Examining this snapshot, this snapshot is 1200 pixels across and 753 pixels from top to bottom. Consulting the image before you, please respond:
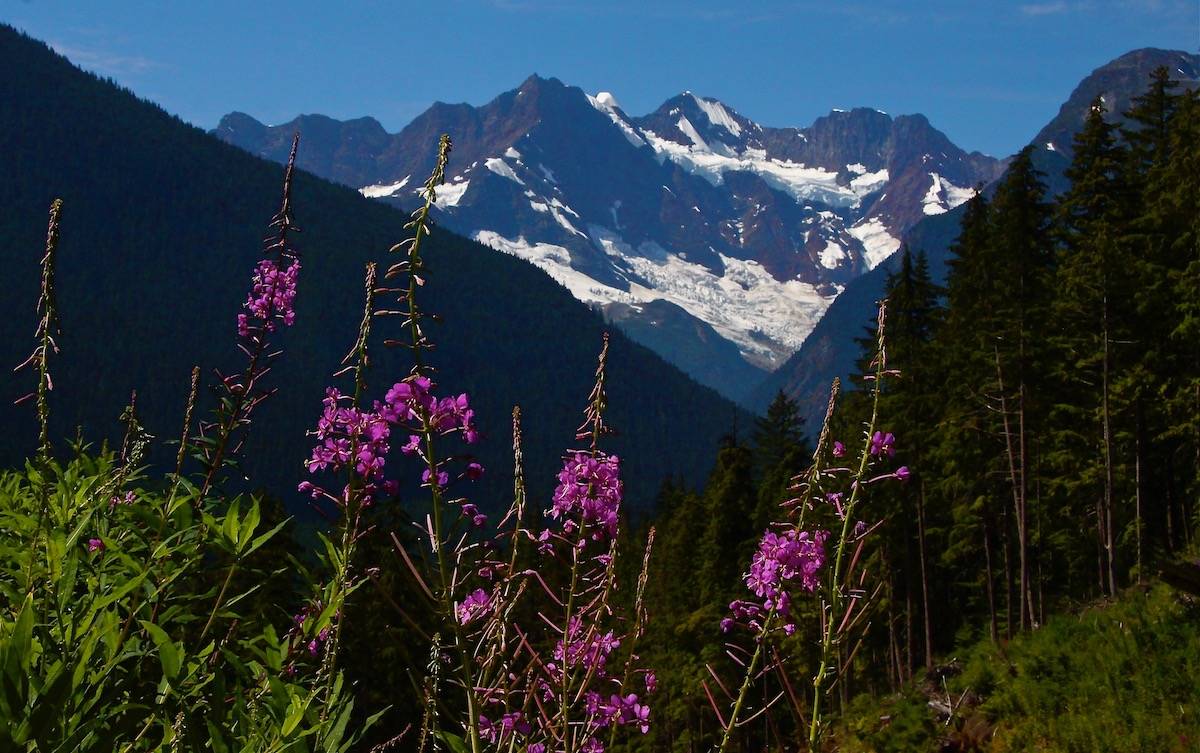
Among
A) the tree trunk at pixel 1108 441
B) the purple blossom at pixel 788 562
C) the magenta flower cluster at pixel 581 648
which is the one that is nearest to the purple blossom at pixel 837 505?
the purple blossom at pixel 788 562

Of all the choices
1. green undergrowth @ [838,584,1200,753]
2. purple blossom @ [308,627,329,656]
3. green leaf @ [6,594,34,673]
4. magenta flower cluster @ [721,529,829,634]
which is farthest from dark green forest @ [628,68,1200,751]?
green leaf @ [6,594,34,673]

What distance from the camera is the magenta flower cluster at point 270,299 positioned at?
171 inches

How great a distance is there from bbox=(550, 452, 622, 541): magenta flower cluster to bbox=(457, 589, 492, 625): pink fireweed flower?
1.09ft

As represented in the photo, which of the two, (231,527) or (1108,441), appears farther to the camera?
(1108,441)

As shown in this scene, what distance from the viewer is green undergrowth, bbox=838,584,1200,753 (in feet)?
45.6

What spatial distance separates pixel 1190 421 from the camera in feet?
77.9

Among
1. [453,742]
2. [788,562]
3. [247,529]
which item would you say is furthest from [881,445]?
[247,529]

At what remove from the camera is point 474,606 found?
3.13 meters

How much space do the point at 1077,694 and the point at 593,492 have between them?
15413mm

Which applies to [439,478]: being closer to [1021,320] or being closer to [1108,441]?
[1108,441]

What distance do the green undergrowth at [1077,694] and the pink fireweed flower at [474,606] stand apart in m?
10.4

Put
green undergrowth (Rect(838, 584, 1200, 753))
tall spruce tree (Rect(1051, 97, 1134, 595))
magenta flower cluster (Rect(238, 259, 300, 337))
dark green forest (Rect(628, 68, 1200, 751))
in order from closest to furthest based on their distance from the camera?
magenta flower cluster (Rect(238, 259, 300, 337)) < green undergrowth (Rect(838, 584, 1200, 753)) < tall spruce tree (Rect(1051, 97, 1134, 595)) < dark green forest (Rect(628, 68, 1200, 751))

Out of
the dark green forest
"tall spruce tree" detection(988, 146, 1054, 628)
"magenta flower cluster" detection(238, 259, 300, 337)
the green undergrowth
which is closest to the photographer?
"magenta flower cluster" detection(238, 259, 300, 337)

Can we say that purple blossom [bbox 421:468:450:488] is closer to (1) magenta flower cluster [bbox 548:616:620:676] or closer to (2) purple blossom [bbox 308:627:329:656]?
(1) magenta flower cluster [bbox 548:616:620:676]
